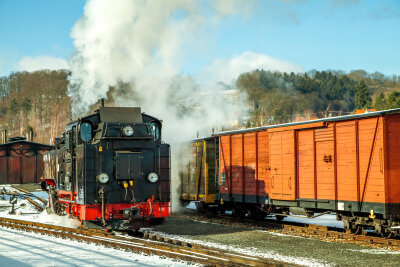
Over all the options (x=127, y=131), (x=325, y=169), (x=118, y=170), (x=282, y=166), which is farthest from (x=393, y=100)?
(x=118, y=170)

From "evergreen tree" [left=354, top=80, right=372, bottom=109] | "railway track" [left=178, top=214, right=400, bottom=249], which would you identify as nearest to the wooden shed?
"railway track" [left=178, top=214, right=400, bottom=249]

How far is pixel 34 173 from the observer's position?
52.2m

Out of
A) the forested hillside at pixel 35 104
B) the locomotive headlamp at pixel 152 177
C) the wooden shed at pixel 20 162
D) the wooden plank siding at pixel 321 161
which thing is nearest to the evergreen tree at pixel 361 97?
the forested hillside at pixel 35 104

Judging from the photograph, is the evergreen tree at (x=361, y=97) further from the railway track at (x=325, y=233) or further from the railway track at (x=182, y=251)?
the railway track at (x=182, y=251)

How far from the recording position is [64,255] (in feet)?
34.4

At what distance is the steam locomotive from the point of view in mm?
12930

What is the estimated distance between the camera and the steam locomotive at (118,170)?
12.9 metres

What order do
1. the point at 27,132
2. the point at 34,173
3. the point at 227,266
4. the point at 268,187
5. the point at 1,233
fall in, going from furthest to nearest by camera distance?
1. the point at 27,132
2. the point at 34,173
3. the point at 268,187
4. the point at 1,233
5. the point at 227,266

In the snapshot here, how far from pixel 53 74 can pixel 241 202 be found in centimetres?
5492

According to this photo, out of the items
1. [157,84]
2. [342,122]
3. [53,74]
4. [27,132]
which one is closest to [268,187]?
[342,122]

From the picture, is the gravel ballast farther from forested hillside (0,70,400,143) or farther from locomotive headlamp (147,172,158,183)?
forested hillside (0,70,400,143)

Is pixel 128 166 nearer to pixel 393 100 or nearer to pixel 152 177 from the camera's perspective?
pixel 152 177

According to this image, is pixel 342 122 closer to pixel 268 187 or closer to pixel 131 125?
pixel 268 187

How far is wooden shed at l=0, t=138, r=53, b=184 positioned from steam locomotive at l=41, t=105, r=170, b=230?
3865 centimetres
